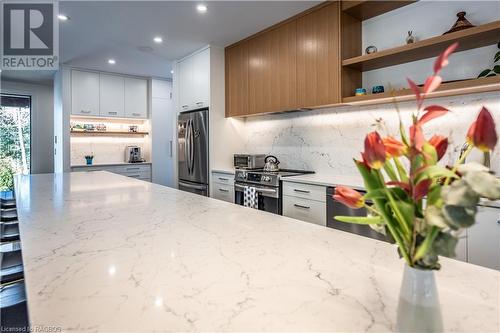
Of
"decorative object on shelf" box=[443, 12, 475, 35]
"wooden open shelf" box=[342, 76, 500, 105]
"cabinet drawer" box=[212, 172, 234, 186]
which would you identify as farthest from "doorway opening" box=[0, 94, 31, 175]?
"decorative object on shelf" box=[443, 12, 475, 35]

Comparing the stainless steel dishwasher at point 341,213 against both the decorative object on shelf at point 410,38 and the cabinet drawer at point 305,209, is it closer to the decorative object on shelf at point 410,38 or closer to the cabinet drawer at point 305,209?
the cabinet drawer at point 305,209

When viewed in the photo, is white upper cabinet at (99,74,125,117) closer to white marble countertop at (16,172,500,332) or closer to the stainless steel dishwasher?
the stainless steel dishwasher

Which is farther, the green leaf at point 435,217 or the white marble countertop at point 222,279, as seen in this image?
the white marble countertop at point 222,279

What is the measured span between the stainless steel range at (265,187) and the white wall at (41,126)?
528cm

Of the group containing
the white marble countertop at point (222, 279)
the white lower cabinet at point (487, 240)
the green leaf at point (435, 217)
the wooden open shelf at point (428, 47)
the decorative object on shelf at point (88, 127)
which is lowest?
the white lower cabinet at point (487, 240)

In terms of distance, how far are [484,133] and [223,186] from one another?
11.7 feet

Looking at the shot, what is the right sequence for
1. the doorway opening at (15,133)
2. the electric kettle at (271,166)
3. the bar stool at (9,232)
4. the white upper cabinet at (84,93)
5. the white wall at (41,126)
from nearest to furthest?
the bar stool at (9,232), the electric kettle at (271,166), the white upper cabinet at (84,93), the doorway opening at (15,133), the white wall at (41,126)

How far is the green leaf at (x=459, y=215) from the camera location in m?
0.40

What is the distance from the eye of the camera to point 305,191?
2.76 meters

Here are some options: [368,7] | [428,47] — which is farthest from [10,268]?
[368,7]

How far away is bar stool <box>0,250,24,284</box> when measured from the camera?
117cm

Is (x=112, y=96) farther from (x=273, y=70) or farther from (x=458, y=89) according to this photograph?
(x=458, y=89)

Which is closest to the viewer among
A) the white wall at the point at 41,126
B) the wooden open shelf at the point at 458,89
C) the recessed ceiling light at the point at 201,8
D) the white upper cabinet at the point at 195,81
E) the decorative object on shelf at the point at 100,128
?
the wooden open shelf at the point at 458,89

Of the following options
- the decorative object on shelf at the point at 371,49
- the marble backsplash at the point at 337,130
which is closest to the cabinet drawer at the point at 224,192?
the marble backsplash at the point at 337,130
